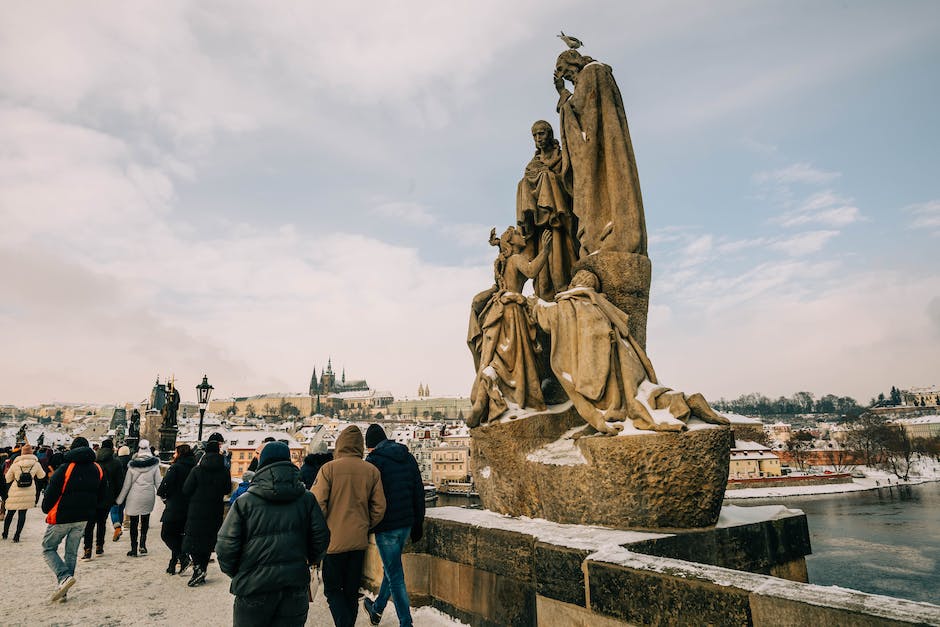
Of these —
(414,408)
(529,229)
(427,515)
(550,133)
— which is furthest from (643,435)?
(414,408)

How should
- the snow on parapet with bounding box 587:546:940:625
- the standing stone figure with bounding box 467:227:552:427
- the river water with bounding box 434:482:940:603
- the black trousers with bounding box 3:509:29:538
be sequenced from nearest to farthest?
the snow on parapet with bounding box 587:546:940:625
the standing stone figure with bounding box 467:227:552:427
the black trousers with bounding box 3:509:29:538
the river water with bounding box 434:482:940:603

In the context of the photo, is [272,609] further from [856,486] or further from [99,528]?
[856,486]

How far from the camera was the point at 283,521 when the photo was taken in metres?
2.99

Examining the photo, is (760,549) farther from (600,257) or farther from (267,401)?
(267,401)

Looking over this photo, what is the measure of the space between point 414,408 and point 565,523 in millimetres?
171885

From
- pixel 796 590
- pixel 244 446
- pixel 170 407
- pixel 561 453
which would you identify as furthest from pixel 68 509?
pixel 244 446

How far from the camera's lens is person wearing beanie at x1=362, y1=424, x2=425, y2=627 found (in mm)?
3908

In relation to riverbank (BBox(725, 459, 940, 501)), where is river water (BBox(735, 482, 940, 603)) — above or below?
above

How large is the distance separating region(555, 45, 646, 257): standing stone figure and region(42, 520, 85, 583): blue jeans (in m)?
5.78

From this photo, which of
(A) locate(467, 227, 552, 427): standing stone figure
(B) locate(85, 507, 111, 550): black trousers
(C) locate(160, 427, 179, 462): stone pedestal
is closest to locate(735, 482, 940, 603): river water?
(A) locate(467, 227, 552, 427): standing stone figure

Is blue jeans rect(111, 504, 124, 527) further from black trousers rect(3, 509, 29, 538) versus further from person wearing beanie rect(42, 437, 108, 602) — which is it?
person wearing beanie rect(42, 437, 108, 602)

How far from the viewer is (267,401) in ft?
572

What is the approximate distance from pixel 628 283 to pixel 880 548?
1535 cm

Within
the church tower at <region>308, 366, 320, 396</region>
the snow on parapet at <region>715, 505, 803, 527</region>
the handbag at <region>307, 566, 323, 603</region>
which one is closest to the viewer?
the handbag at <region>307, 566, 323, 603</region>
